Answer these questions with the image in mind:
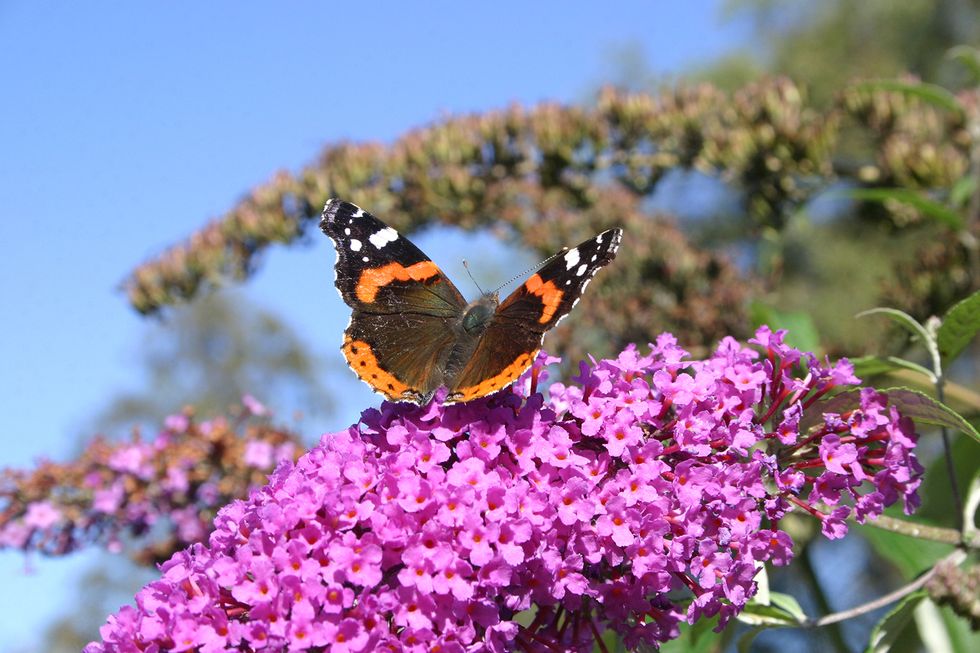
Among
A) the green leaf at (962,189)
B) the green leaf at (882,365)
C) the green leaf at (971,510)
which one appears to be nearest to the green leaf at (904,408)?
the green leaf at (882,365)

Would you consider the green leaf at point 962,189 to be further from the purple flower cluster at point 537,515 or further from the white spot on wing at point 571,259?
the white spot on wing at point 571,259

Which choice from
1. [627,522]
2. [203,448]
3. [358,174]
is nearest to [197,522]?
[203,448]

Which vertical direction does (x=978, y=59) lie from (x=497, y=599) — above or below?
above

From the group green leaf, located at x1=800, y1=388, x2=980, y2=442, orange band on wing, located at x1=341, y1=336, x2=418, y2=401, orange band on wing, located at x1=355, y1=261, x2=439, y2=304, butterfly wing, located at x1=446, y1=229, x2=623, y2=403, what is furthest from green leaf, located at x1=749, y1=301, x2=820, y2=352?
orange band on wing, located at x1=341, y1=336, x2=418, y2=401

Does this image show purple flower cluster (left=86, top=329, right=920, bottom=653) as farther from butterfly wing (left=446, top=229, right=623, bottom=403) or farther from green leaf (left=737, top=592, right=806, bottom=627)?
green leaf (left=737, top=592, right=806, bottom=627)

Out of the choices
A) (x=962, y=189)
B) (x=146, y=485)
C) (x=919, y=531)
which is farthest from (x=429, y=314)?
(x=962, y=189)

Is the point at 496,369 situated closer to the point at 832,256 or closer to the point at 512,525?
the point at 512,525
